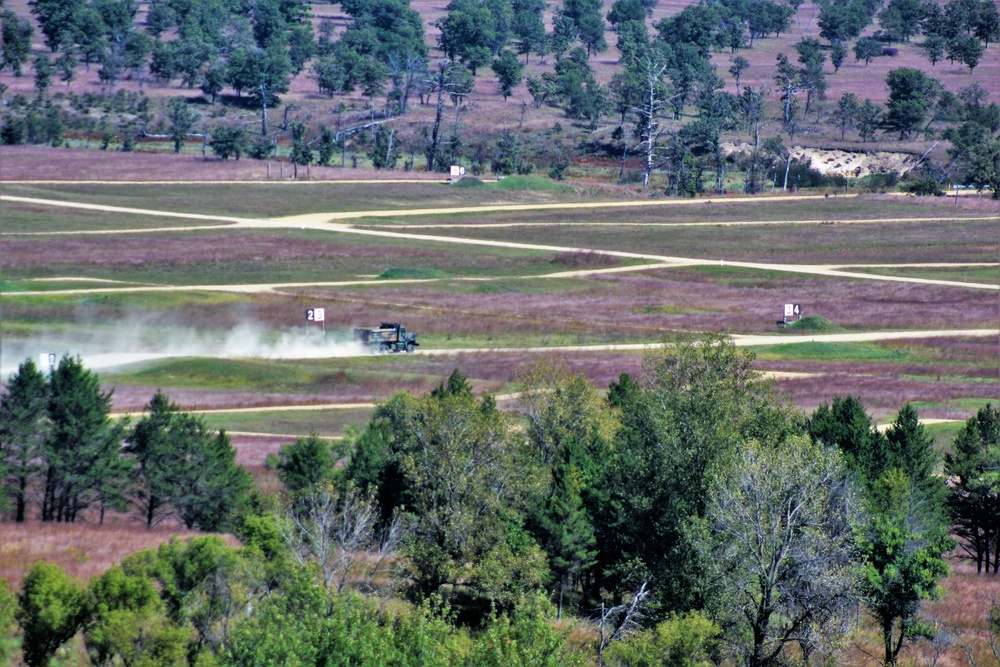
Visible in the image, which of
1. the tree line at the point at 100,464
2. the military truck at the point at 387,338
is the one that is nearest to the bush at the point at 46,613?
the tree line at the point at 100,464

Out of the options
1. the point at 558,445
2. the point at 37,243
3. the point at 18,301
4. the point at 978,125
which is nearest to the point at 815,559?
the point at 558,445

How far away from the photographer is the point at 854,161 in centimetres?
17125

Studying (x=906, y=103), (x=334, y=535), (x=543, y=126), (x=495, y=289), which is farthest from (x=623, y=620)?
(x=906, y=103)

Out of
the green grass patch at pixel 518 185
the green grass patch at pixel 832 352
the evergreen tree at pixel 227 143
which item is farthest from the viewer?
the evergreen tree at pixel 227 143

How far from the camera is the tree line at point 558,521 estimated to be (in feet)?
90.4

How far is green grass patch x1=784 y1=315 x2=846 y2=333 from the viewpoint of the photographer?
279ft

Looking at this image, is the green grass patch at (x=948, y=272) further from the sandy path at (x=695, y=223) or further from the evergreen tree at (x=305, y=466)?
the evergreen tree at (x=305, y=466)

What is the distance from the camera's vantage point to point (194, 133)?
176375mm

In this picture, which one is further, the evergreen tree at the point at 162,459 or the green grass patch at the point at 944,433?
the green grass patch at the point at 944,433

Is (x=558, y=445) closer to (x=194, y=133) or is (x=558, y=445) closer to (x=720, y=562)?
(x=720, y=562)

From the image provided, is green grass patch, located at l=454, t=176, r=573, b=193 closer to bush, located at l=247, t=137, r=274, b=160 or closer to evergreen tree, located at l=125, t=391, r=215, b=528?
bush, located at l=247, t=137, r=274, b=160

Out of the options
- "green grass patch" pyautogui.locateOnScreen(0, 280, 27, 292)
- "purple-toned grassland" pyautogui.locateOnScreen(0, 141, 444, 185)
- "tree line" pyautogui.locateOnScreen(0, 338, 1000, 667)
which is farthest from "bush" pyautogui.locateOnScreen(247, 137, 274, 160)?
"tree line" pyautogui.locateOnScreen(0, 338, 1000, 667)

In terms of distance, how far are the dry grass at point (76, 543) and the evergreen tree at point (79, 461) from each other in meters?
1.03

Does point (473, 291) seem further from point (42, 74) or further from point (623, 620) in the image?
point (42, 74)
